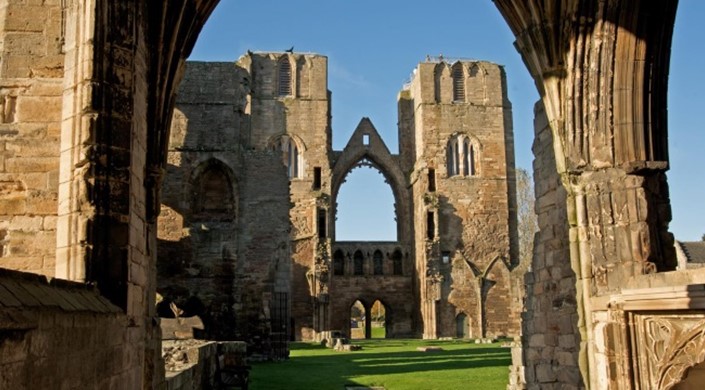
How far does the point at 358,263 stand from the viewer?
36.4 meters

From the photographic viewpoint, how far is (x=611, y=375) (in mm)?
5227

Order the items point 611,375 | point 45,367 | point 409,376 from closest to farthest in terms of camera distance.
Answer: point 45,367 < point 611,375 < point 409,376

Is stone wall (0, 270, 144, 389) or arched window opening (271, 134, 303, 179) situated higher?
arched window opening (271, 134, 303, 179)

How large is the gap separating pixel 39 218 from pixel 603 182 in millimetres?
4301

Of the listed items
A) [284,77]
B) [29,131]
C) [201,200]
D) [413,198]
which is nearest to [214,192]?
[201,200]

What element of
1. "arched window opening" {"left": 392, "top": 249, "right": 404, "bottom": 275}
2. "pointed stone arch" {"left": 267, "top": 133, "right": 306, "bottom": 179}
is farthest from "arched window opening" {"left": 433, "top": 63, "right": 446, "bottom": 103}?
"arched window opening" {"left": 392, "top": 249, "right": 404, "bottom": 275}

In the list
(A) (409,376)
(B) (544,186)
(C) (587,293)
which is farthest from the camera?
(A) (409,376)

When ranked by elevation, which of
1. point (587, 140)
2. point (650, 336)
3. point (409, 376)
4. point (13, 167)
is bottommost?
point (409, 376)

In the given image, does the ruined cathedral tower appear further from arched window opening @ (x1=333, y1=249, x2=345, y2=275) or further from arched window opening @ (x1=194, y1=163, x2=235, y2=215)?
arched window opening @ (x1=194, y1=163, x2=235, y2=215)

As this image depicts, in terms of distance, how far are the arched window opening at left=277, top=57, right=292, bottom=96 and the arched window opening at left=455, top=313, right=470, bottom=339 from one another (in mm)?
13986

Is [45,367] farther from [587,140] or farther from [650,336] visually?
[587,140]

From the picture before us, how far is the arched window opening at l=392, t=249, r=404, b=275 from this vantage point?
1438 inches

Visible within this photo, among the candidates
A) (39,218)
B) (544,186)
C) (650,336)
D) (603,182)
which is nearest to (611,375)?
(650,336)

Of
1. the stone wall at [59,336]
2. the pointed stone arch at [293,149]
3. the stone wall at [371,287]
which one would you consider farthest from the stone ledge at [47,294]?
the stone wall at [371,287]
